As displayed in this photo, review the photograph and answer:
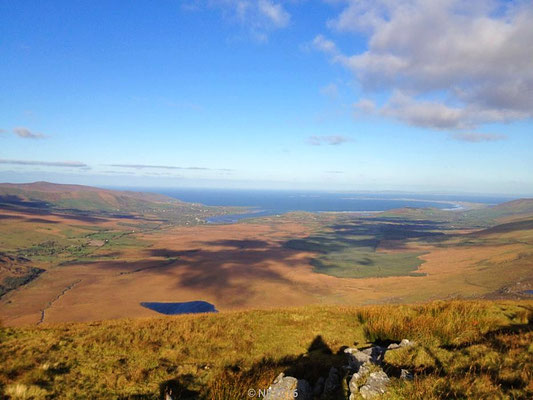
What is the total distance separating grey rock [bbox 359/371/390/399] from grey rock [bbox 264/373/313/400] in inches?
60.6

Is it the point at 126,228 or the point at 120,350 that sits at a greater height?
the point at 120,350

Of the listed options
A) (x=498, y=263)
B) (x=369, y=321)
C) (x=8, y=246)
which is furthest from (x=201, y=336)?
(x=8, y=246)

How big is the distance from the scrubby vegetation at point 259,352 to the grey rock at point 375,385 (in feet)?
0.77

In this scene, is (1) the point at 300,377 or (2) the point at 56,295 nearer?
(1) the point at 300,377

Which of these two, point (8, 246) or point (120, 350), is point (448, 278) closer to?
point (120, 350)

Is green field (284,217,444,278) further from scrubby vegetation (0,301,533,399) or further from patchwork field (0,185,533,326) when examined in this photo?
scrubby vegetation (0,301,533,399)

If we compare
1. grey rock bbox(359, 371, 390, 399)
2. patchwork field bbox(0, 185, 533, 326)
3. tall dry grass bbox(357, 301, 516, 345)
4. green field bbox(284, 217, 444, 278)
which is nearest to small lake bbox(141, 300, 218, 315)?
patchwork field bbox(0, 185, 533, 326)

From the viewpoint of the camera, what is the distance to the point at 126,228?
17612 centimetres

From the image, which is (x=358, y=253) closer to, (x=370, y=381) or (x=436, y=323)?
(x=436, y=323)

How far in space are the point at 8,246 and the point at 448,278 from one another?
526ft

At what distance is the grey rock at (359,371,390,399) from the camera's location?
595cm

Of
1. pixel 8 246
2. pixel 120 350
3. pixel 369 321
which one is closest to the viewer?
pixel 120 350

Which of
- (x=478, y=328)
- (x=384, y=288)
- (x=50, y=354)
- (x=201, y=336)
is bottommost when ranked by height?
(x=384, y=288)

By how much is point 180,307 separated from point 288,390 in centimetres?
6038
